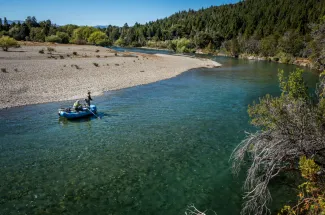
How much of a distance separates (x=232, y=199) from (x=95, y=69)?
48.0 m

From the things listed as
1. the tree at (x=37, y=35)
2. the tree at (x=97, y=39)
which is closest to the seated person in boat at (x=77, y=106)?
the tree at (x=37, y=35)

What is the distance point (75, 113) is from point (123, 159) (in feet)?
34.6

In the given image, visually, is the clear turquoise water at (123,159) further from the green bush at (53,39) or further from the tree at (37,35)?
the tree at (37,35)

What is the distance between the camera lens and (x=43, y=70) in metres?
49.7

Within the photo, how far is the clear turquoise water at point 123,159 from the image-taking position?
1438 cm

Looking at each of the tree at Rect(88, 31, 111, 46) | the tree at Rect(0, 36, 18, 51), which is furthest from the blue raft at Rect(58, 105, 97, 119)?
the tree at Rect(88, 31, 111, 46)

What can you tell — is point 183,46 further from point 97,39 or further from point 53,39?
point 53,39

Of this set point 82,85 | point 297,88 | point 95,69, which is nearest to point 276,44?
point 95,69

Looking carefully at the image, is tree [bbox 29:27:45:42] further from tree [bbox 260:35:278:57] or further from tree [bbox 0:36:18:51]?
tree [bbox 260:35:278:57]

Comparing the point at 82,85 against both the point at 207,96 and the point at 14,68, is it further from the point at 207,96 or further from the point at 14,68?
the point at 207,96

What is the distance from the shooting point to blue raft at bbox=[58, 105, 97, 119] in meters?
26.7

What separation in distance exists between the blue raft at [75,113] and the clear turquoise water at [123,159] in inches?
28.4

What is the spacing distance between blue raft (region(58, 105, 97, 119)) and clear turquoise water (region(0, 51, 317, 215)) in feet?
2.37

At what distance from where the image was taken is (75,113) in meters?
27.0
